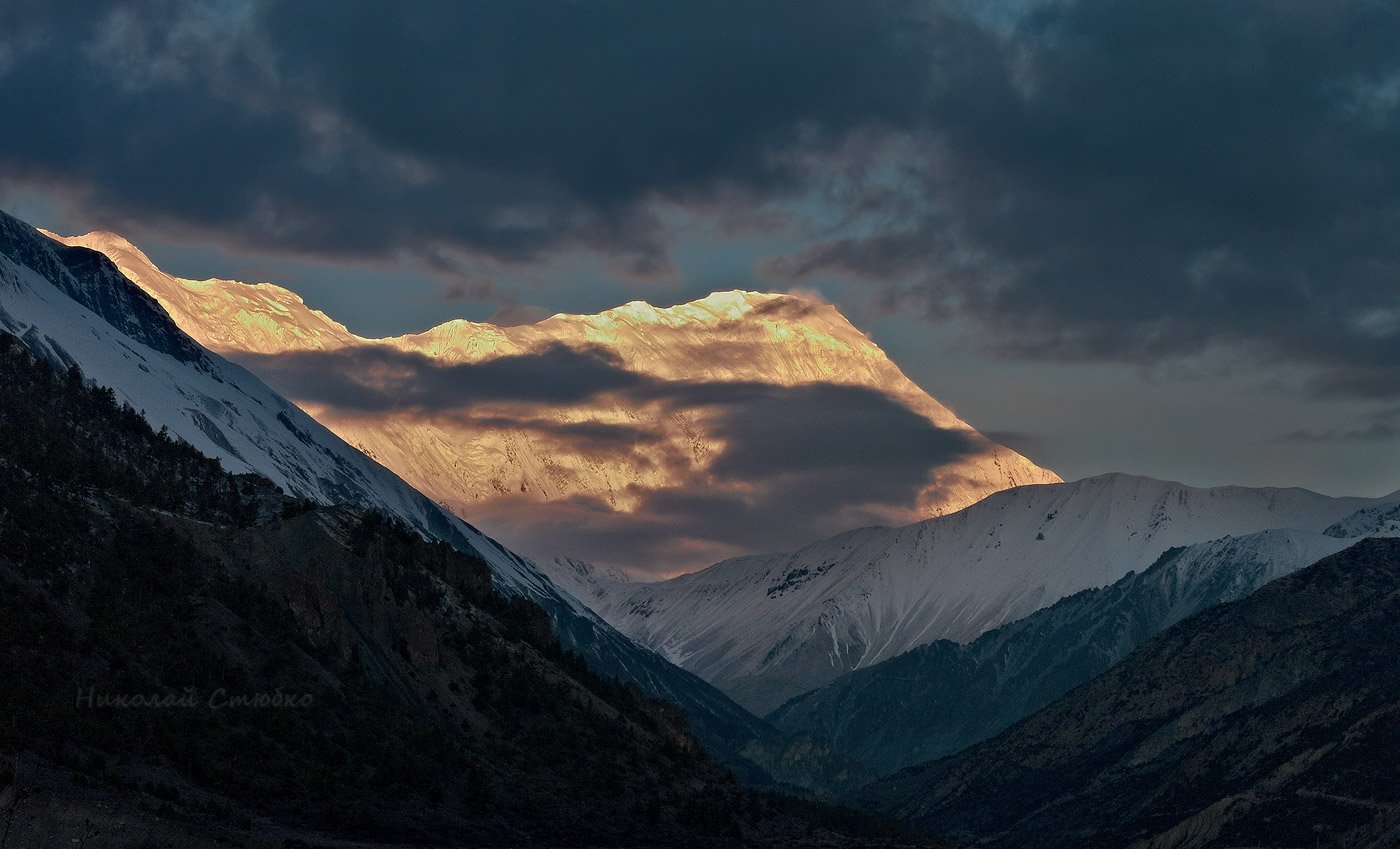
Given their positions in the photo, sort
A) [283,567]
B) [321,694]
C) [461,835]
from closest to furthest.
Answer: [461,835], [321,694], [283,567]

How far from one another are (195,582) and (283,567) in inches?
550

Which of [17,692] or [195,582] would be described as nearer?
[17,692]

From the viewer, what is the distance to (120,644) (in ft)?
526

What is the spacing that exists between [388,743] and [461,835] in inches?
554

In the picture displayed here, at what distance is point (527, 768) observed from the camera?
195000 millimetres

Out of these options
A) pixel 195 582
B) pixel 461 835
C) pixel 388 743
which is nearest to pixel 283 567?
pixel 195 582

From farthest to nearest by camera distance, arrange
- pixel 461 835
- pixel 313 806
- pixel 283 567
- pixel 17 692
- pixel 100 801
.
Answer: pixel 283 567, pixel 461 835, pixel 313 806, pixel 17 692, pixel 100 801

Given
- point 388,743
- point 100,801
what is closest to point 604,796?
point 388,743

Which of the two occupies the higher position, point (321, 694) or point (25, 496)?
point (25, 496)

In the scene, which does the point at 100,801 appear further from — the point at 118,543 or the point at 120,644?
the point at 118,543

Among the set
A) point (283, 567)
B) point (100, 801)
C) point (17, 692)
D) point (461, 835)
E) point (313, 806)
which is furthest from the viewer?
point (283, 567)

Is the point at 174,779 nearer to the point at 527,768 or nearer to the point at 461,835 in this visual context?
the point at 461,835

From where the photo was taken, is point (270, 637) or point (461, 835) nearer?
point (461, 835)

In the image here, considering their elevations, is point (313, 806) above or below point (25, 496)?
below
